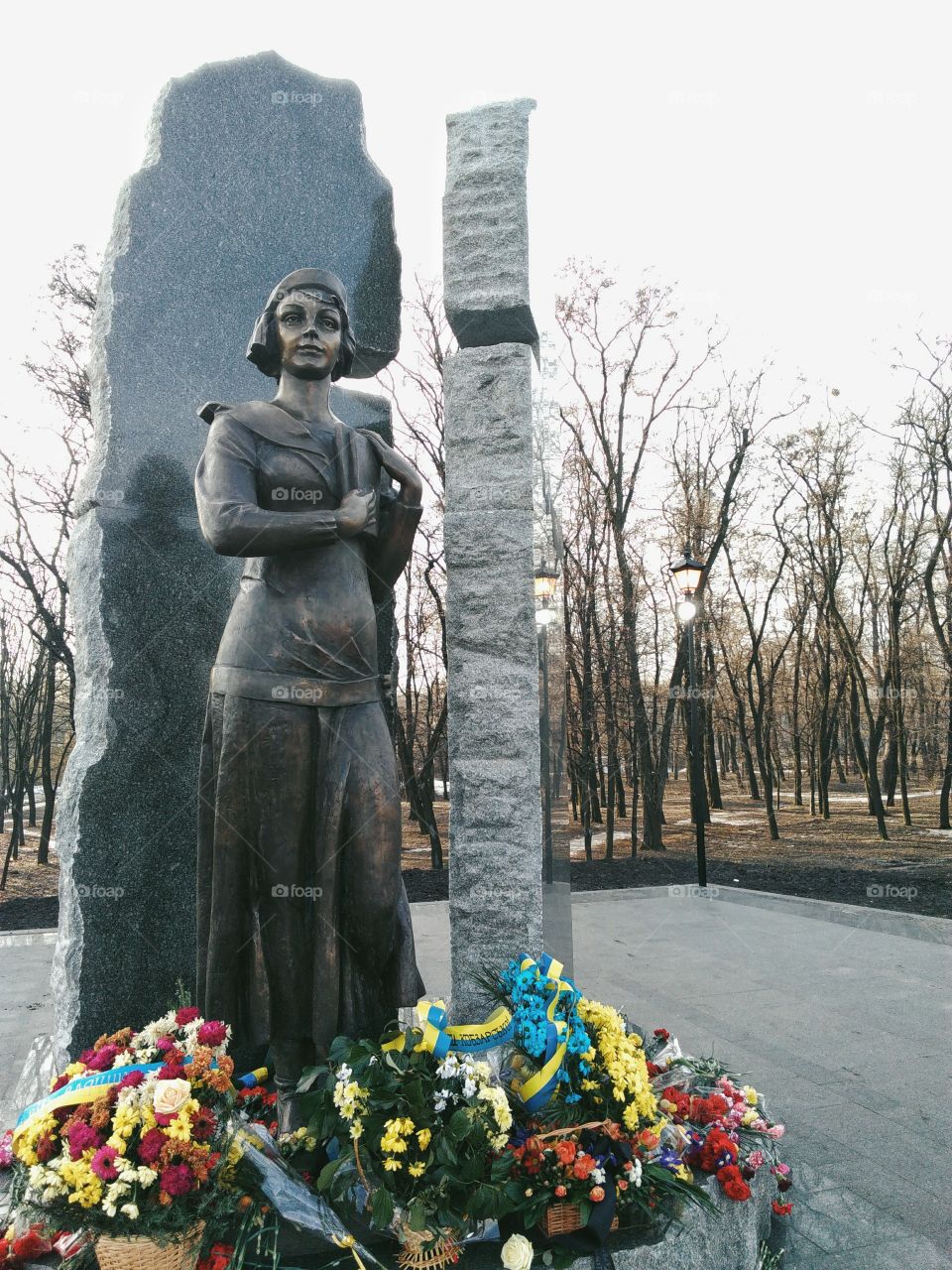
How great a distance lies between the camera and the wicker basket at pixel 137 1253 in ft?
7.28

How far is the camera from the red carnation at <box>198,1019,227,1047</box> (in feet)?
8.70

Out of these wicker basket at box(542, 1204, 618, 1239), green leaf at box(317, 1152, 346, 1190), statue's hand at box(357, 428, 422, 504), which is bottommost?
wicker basket at box(542, 1204, 618, 1239)

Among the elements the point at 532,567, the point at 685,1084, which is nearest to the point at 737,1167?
the point at 685,1084

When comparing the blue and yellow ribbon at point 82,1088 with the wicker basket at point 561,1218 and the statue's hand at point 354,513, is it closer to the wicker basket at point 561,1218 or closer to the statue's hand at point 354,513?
the wicker basket at point 561,1218

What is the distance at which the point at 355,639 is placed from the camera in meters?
3.02

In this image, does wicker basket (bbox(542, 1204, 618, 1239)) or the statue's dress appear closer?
wicker basket (bbox(542, 1204, 618, 1239))

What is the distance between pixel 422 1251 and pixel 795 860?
15.3 m

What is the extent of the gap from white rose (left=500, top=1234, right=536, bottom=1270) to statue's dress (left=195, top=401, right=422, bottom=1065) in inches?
33.8
